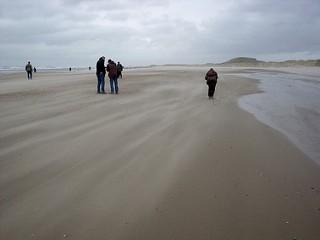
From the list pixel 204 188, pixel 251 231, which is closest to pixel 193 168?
pixel 204 188

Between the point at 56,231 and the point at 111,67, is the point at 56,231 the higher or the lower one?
the lower one

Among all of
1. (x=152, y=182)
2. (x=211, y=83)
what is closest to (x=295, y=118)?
(x=211, y=83)

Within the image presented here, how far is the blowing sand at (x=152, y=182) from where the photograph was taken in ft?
14.5

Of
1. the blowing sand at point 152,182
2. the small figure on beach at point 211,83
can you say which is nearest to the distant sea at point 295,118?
the blowing sand at point 152,182

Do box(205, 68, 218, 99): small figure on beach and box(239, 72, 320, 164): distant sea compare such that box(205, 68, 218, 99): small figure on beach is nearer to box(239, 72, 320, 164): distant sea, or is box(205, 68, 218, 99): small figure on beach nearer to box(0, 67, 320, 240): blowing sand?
box(239, 72, 320, 164): distant sea

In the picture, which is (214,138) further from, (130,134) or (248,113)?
(248,113)

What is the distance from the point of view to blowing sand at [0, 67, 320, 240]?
4.43 meters

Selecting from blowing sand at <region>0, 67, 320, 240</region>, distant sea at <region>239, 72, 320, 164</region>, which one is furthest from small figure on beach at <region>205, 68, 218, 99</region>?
blowing sand at <region>0, 67, 320, 240</region>

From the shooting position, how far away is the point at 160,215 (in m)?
4.70

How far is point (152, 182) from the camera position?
5770 mm

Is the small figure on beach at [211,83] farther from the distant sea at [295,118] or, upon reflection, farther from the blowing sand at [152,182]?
the blowing sand at [152,182]

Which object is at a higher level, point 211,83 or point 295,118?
point 211,83

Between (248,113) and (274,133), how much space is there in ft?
10.7

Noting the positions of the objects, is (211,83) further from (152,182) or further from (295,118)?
(152,182)
